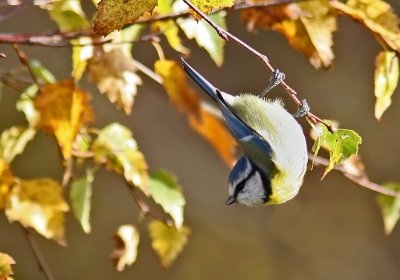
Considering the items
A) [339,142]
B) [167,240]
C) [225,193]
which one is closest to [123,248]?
[167,240]

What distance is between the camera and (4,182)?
1102 mm

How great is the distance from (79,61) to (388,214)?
61 centimetres

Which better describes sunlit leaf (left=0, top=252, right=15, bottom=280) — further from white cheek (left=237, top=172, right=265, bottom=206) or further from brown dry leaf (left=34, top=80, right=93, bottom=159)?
white cheek (left=237, top=172, right=265, bottom=206)

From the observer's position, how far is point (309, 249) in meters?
2.63

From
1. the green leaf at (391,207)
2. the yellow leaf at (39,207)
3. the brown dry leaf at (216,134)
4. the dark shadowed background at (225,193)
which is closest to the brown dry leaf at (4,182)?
the yellow leaf at (39,207)

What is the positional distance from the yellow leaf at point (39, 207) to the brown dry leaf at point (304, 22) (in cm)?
35

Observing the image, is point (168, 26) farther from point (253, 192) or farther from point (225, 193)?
point (225, 193)

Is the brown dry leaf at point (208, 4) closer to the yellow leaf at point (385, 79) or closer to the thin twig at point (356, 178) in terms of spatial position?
the yellow leaf at point (385, 79)

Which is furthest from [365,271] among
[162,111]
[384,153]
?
[162,111]

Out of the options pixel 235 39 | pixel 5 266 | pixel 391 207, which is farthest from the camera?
pixel 391 207

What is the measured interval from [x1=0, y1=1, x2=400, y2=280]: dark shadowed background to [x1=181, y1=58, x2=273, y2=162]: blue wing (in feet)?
3.99

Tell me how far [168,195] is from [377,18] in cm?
40

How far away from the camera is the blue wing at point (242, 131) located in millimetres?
924

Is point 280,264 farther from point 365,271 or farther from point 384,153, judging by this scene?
point 384,153
